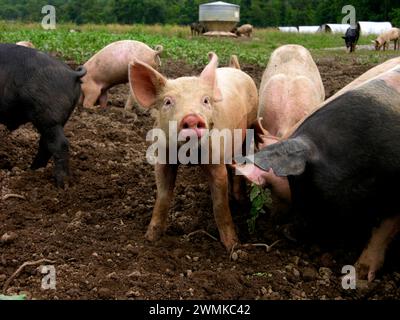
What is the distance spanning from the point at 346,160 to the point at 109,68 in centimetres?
517

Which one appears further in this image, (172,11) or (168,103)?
(172,11)

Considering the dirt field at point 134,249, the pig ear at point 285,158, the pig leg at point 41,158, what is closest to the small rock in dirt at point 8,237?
the dirt field at point 134,249

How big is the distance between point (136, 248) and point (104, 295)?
63 centimetres

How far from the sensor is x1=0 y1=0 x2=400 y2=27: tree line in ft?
182

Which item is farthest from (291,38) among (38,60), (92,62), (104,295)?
(104,295)

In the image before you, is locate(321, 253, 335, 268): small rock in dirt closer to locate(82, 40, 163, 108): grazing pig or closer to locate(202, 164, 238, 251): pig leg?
locate(202, 164, 238, 251): pig leg

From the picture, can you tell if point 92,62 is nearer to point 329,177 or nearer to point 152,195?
point 152,195

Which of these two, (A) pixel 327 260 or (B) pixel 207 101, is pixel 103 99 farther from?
(A) pixel 327 260

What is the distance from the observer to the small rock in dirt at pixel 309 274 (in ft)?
9.63

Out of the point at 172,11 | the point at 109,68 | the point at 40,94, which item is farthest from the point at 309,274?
the point at 172,11

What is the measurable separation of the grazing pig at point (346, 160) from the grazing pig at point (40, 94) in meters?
1.93

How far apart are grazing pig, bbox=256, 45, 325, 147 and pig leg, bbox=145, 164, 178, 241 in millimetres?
543

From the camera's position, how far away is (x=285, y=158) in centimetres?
250
